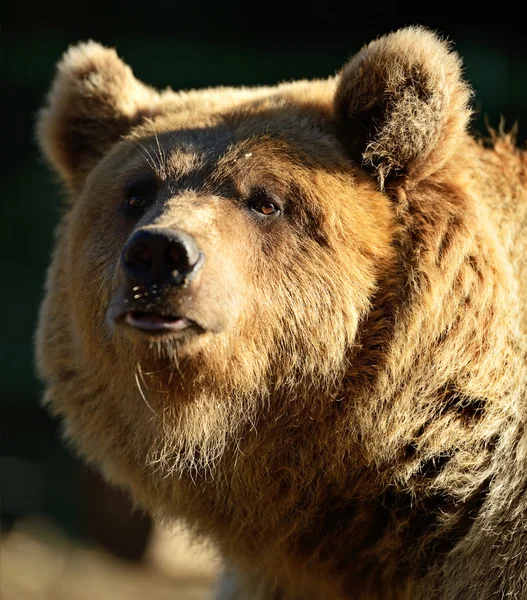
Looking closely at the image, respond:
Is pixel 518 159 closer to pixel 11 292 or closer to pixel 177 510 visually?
pixel 177 510

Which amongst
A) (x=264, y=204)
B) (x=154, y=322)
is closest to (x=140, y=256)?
(x=154, y=322)

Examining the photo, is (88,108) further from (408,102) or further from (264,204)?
(408,102)

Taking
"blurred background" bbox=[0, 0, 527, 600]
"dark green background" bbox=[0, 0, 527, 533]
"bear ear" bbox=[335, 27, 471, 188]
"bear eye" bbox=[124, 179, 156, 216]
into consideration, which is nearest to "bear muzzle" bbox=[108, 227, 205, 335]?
"bear eye" bbox=[124, 179, 156, 216]

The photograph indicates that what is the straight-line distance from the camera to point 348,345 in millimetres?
4008

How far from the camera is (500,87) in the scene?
8164 millimetres

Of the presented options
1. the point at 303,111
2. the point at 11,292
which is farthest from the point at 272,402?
the point at 11,292

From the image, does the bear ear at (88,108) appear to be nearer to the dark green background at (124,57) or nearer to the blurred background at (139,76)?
the blurred background at (139,76)

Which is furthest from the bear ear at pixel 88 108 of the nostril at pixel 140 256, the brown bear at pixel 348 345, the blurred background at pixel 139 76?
the blurred background at pixel 139 76

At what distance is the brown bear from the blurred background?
13.7ft

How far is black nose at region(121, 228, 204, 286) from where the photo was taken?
138 inches

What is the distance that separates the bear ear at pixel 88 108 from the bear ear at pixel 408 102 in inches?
53.3

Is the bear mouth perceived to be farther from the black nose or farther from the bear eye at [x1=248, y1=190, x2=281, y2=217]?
the bear eye at [x1=248, y1=190, x2=281, y2=217]

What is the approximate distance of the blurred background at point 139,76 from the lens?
27.2 ft

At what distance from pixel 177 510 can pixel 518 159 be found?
2.46 metres
